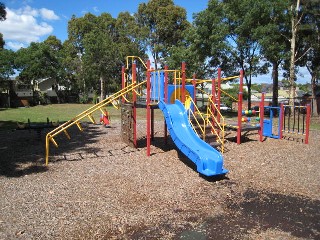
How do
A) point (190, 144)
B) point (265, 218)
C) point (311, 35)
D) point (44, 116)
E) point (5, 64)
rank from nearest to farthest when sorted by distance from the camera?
point (265, 218), point (190, 144), point (44, 116), point (311, 35), point (5, 64)

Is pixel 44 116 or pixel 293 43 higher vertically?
pixel 293 43

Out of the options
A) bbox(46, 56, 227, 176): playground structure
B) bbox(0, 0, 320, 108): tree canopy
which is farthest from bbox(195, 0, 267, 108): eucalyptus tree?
bbox(46, 56, 227, 176): playground structure

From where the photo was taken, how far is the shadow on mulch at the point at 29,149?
818 centimetres

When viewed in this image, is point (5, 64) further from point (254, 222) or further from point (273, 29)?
point (254, 222)

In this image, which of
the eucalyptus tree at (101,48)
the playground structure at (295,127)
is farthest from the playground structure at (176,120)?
the eucalyptus tree at (101,48)

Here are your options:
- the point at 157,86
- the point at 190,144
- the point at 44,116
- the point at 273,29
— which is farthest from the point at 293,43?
the point at 44,116

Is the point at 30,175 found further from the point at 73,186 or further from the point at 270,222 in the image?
the point at 270,222

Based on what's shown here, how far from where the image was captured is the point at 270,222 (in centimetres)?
508

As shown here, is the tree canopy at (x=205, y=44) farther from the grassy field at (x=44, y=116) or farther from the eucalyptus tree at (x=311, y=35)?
the grassy field at (x=44, y=116)

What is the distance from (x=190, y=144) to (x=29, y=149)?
568 cm

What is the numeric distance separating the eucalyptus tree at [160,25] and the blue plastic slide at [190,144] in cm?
3360

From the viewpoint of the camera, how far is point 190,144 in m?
8.15

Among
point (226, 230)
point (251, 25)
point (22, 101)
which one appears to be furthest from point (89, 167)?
point (22, 101)

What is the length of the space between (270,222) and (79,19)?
5079 centimetres
